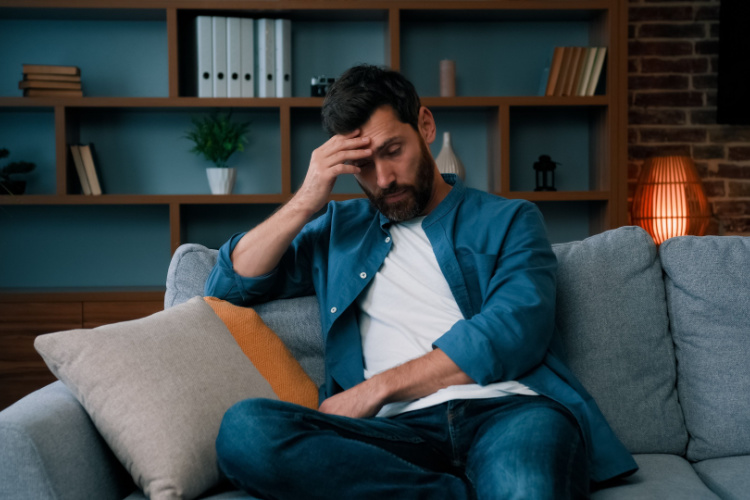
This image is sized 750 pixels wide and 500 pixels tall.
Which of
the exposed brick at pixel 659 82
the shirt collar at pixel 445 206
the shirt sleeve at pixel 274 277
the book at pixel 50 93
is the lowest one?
the shirt sleeve at pixel 274 277

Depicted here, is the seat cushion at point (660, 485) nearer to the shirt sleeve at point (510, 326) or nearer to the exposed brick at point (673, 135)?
the shirt sleeve at point (510, 326)

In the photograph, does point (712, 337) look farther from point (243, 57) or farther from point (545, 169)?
point (243, 57)

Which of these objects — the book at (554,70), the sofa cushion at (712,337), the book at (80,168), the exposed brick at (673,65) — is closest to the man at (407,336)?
the sofa cushion at (712,337)

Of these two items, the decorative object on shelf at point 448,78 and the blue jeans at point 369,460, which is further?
the decorative object on shelf at point 448,78

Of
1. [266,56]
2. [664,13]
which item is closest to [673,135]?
[664,13]

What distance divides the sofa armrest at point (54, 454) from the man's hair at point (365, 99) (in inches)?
32.5

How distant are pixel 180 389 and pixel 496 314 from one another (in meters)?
0.61

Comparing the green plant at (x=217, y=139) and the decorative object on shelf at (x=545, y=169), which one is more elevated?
the green plant at (x=217, y=139)

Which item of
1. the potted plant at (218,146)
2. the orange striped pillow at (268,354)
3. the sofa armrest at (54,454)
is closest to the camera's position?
the sofa armrest at (54,454)

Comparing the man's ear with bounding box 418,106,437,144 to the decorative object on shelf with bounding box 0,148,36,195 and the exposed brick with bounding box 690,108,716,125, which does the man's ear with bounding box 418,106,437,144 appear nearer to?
the decorative object on shelf with bounding box 0,148,36,195

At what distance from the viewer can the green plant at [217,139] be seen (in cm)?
320

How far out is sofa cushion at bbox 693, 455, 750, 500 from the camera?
1.31 metres

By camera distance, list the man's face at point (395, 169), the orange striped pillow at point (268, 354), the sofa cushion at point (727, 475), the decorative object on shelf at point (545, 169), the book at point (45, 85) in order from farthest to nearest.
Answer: the decorative object on shelf at point (545, 169) < the book at point (45, 85) < the man's face at point (395, 169) < the orange striped pillow at point (268, 354) < the sofa cushion at point (727, 475)

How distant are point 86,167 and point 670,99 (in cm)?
282
